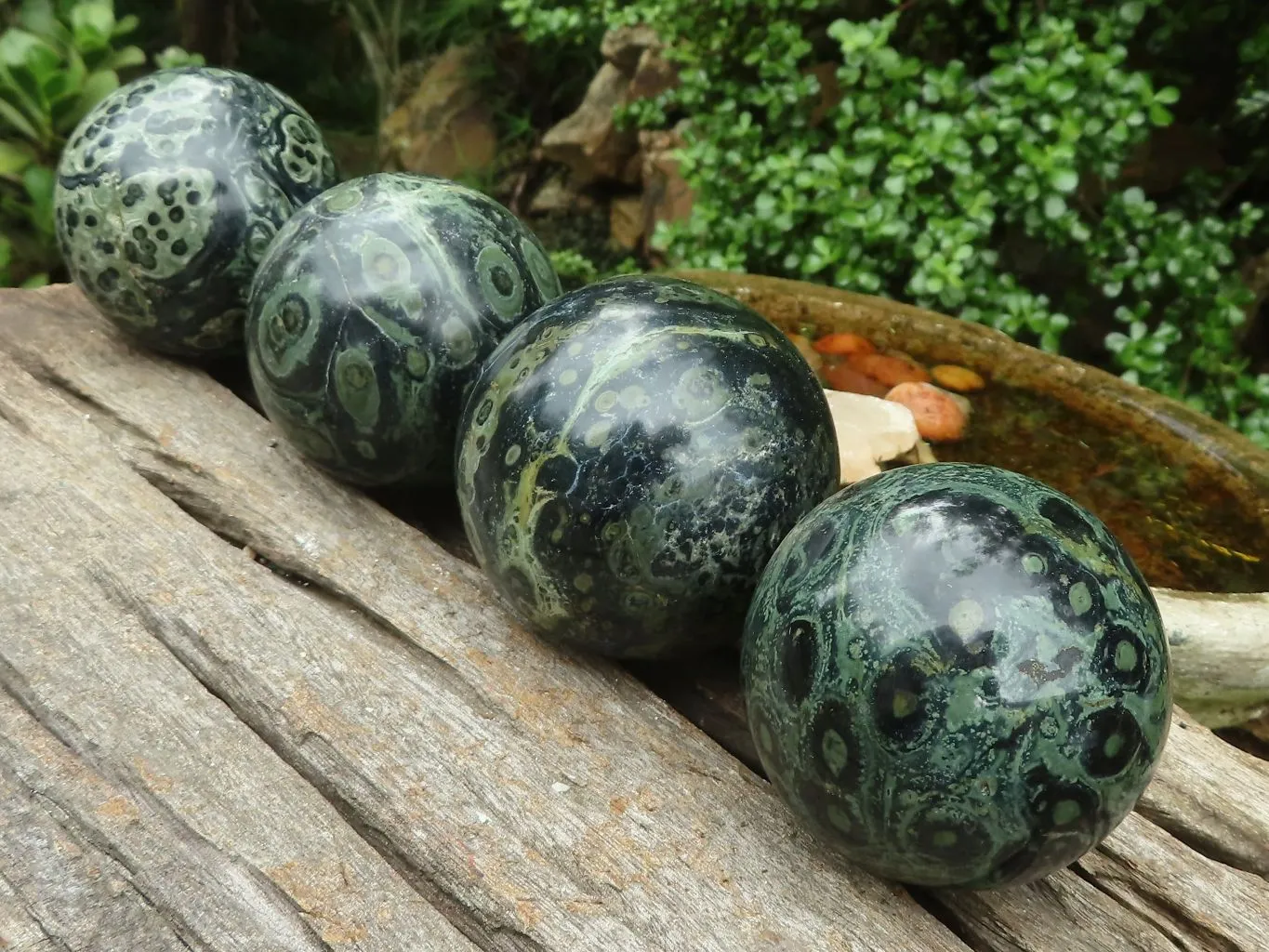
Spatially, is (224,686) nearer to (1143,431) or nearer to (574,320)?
(574,320)

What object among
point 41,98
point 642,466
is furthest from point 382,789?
point 41,98

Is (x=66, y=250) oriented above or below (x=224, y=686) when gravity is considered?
above

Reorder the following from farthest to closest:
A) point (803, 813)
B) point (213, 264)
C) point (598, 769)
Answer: point (213, 264) → point (598, 769) → point (803, 813)

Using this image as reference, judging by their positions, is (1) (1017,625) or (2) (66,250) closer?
(1) (1017,625)

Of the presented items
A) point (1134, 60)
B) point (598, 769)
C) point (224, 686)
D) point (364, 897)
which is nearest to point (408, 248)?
point (224, 686)

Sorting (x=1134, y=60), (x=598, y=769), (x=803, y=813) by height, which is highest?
(x=1134, y=60)

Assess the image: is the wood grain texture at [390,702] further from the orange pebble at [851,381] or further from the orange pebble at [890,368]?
the orange pebble at [890,368]

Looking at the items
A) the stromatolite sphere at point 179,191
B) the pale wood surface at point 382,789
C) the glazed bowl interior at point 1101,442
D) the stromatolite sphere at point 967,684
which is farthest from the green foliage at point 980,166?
the stromatolite sphere at point 967,684

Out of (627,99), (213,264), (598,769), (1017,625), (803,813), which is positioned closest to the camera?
(1017,625)
